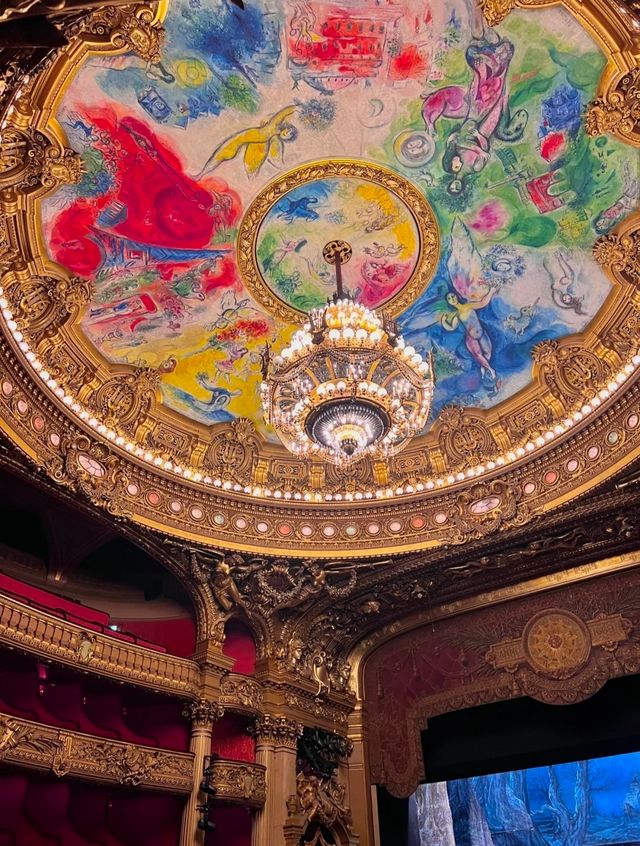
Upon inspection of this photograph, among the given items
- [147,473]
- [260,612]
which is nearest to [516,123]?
[147,473]

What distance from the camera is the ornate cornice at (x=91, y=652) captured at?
917 centimetres

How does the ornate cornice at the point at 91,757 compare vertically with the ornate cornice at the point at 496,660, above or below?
below

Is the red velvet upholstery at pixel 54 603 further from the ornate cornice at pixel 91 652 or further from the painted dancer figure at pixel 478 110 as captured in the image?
the painted dancer figure at pixel 478 110

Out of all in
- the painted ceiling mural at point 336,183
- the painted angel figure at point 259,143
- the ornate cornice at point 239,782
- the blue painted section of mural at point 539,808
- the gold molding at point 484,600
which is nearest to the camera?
the painted ceiling mural at point 336,183

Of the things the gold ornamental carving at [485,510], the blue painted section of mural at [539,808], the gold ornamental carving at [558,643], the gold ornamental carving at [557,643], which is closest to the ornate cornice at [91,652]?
the gold ornamental carving at [485,510]

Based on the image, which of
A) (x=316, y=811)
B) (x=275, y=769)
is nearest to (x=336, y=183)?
(x=275, y=769)

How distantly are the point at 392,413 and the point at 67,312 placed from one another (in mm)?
5332

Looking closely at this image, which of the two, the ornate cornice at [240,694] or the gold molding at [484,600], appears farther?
the gold molding at [484,600]

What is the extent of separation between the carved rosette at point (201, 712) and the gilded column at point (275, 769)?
1059 mm

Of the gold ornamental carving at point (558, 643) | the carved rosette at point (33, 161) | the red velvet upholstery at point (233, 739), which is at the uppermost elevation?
the carved rosette at point (33, 161)

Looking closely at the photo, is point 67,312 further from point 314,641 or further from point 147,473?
point 314,641

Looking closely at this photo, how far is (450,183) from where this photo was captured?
1015cm

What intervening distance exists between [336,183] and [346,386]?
3631mm

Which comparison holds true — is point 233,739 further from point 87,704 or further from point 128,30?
point 128,30
